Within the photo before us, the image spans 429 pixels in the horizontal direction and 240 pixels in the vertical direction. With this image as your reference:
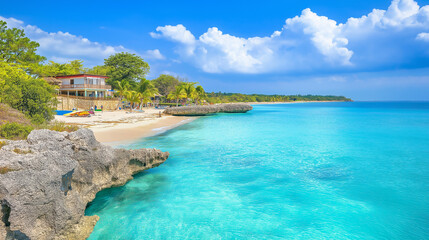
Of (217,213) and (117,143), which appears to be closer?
(217,213)

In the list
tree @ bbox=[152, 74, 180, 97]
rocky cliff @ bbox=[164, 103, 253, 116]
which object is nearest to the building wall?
rocky cliff @ bbox=[164, 103, 253, 116]

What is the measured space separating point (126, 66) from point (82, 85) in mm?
16488

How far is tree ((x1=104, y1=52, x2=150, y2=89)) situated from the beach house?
34.4 feet

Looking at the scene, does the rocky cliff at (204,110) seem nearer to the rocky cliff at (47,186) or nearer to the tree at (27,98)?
the tree at (27,98)

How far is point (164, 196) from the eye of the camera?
9.40m

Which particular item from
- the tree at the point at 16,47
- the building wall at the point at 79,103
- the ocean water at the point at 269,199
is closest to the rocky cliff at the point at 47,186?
the ocean water at the point at 269,199

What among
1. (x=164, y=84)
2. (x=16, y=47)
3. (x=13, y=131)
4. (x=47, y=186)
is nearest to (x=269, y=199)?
(x=47, y=186)

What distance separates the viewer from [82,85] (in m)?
45.0

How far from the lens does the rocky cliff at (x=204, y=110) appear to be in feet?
153

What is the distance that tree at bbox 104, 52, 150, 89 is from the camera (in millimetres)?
58000

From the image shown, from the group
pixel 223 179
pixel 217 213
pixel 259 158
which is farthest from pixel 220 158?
pixel 217 213

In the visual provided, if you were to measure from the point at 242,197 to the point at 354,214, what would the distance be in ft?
12.8

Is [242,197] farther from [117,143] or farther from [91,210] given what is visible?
[117,143]

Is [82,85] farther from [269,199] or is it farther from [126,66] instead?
[269,199]
